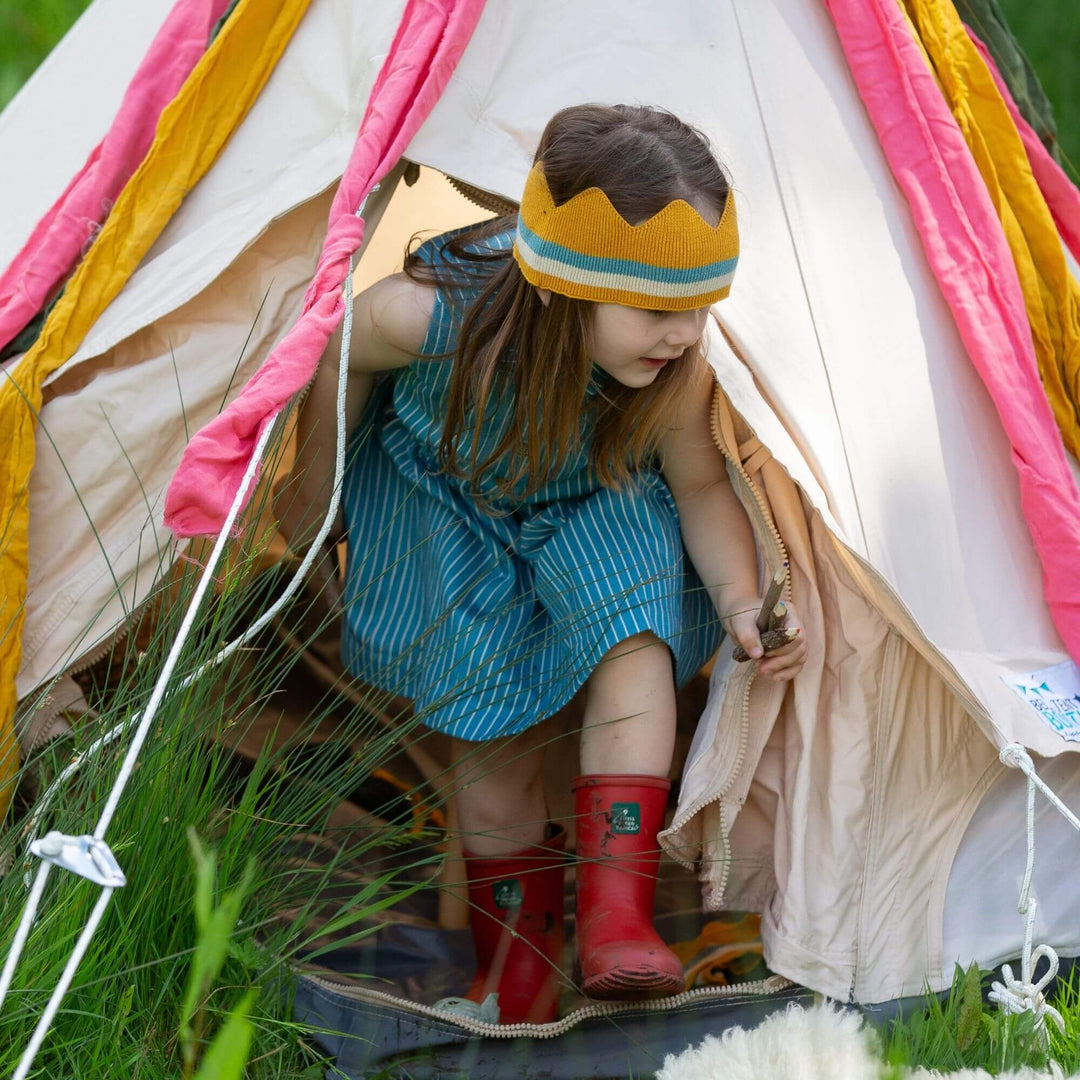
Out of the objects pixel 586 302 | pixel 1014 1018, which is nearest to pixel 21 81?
pixel 586 302

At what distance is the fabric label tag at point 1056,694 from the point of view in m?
1.37

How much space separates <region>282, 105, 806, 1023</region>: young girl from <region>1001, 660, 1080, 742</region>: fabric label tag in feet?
0.88

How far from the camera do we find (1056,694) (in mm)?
1416

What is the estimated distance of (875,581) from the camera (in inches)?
53.2

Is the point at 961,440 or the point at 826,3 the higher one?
the point at 826,3

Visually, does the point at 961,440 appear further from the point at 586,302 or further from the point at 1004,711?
the point at 586,302

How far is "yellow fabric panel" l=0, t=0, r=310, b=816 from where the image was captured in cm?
140

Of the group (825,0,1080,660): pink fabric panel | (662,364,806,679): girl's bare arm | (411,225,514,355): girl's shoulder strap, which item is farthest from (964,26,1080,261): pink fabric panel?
(411,225,514,355): girl's shoulder strap

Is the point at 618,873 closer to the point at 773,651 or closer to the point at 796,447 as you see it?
the point at 773,651

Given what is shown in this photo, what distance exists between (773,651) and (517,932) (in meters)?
0.43

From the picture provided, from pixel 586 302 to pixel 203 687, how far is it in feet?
1.77

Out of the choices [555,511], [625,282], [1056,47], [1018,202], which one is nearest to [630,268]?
[625,282]

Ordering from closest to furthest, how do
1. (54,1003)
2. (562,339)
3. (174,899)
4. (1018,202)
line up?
(54,1003) → (174,899) → (562,339) → (1018,202)

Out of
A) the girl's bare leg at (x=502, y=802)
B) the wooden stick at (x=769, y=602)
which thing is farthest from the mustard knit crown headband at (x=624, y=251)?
the girl's bare leg at (x=502, y=802)
